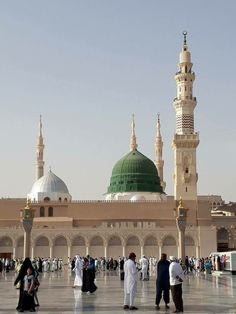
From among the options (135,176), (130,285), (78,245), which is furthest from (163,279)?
(135,176)

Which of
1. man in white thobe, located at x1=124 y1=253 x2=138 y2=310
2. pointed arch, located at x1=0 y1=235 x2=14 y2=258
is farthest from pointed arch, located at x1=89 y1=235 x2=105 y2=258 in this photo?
man in white thobe, located at x1=124 y1=253 x2=138 y2=310

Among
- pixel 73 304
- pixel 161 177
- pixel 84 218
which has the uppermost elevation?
pixel 161 177

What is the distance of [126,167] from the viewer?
50188 millimetres

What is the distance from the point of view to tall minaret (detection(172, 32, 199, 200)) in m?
44.8

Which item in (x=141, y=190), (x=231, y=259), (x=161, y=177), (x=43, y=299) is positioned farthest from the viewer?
(x=161, y=177)

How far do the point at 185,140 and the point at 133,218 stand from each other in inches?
273

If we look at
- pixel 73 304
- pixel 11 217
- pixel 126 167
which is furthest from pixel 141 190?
pixel 73 304

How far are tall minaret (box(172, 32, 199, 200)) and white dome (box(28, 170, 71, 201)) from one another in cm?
916

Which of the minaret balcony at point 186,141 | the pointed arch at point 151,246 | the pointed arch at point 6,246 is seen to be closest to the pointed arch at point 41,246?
the pointed arch at point 6,246

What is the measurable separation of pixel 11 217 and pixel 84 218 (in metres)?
5.45

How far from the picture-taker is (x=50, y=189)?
155ft

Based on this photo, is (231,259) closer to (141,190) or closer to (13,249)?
(13,249)

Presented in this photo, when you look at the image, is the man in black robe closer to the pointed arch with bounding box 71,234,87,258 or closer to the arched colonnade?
the arched colonnade

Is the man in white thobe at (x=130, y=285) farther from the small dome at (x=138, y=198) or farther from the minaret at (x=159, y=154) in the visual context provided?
the minaret at (x=159, y=154)
